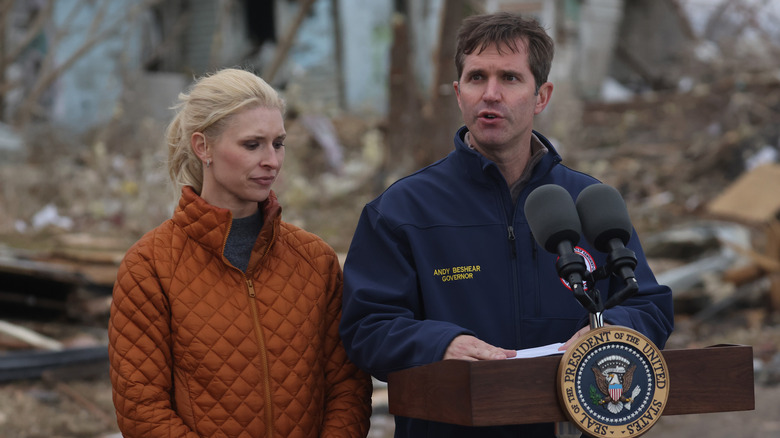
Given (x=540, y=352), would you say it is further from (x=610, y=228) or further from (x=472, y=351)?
(x=610, y=228)

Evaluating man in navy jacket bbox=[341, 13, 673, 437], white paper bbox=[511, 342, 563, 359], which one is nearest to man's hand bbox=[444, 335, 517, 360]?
white paper bbox=[511, 342, 563, 359]

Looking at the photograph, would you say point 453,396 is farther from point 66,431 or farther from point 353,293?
point 66,431

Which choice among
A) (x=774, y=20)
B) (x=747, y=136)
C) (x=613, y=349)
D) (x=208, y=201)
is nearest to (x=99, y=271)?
(x=208, y=201)

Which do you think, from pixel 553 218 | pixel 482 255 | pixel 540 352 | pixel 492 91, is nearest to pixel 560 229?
pixel 553 218

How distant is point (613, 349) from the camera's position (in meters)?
2.14

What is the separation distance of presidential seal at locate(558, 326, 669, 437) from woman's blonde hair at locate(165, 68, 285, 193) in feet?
4.06

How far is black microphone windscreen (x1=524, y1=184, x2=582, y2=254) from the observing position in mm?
2199

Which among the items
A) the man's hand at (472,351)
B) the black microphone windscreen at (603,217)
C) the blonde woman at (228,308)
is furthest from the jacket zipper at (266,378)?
the black microphone windscreen at (603,217)

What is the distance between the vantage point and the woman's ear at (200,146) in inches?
109

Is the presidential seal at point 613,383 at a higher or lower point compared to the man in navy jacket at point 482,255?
lower

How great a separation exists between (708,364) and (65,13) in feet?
52.1

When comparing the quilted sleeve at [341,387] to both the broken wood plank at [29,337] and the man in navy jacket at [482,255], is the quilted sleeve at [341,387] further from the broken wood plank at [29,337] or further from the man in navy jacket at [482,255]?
the broken wood plank at [29,337]

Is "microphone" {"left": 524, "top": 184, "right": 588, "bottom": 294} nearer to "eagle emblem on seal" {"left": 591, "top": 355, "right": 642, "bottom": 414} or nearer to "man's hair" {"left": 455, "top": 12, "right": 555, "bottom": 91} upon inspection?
"eagle emblem on seal" {"left": 591, "top": 355, "right": 642, "bottom": 414}

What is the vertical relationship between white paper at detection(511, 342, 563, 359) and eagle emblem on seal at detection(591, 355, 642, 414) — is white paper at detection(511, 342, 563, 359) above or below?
above
